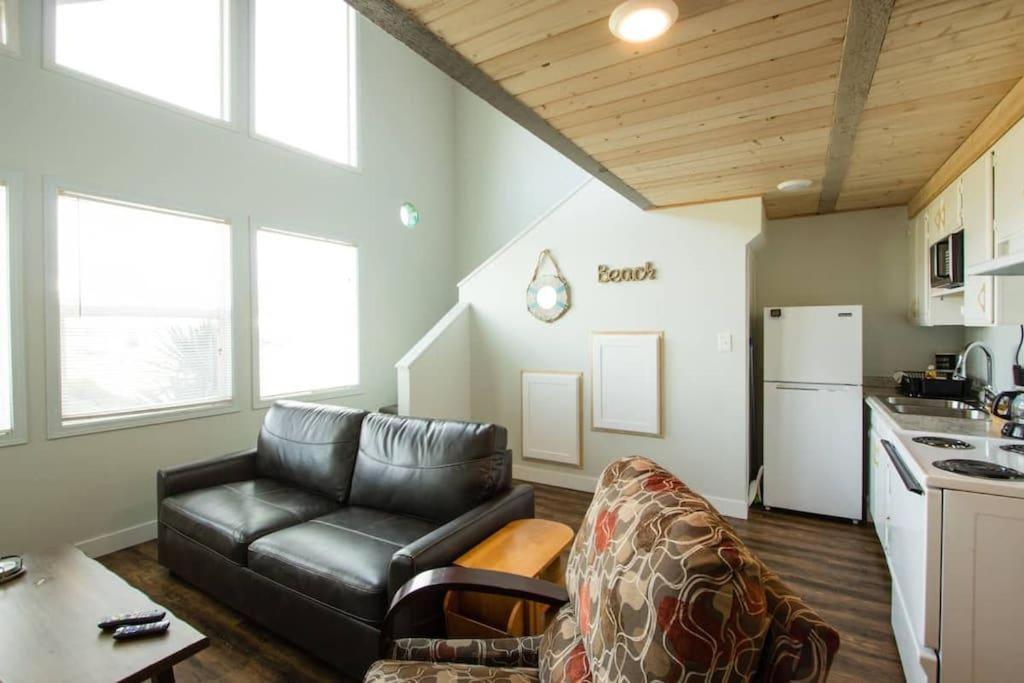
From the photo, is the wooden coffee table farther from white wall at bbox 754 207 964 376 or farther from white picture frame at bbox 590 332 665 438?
white wall at bbox 754 207 964 376

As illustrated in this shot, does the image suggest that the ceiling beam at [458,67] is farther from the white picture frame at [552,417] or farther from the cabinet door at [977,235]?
the white picture frame at [552,417]

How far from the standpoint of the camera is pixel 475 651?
136 centimetres

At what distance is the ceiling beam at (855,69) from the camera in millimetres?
1380

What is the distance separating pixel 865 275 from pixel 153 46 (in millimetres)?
5619

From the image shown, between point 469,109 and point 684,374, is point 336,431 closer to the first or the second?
point 684,374

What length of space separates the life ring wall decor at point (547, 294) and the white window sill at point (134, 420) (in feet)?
8.34

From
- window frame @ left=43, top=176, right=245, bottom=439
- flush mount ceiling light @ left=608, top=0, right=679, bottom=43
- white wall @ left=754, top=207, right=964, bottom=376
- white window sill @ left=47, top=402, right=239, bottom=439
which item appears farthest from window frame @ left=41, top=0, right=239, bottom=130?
white wall @ left=754, top=207, right=964, bottom=376

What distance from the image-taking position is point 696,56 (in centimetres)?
165

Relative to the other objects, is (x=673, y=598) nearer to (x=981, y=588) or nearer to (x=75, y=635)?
(x=981, y=588)

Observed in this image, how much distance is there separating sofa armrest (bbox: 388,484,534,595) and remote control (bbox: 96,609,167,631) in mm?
Answer: 727

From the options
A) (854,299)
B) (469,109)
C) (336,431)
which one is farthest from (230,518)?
(469,109)

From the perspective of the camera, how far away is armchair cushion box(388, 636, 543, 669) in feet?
4.42

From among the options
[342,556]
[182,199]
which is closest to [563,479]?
[342,556]

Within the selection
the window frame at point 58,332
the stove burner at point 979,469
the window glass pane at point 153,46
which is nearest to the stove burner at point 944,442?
the stove burner at point 979,469
